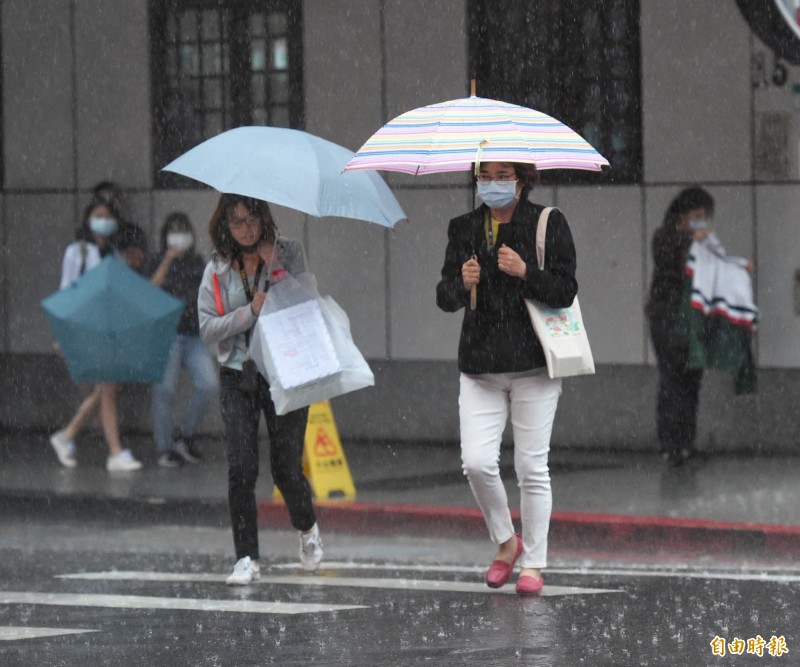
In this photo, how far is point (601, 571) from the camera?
9703 mm

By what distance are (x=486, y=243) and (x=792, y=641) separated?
212 cm

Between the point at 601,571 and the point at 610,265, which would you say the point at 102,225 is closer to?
the point at 610,265

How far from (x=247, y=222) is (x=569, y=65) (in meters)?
5.99

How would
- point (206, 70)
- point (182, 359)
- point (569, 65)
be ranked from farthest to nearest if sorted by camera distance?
point (206, 70) → point (569, 65) → point (182, 359)

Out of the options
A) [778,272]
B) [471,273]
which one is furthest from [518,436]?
[778,272]

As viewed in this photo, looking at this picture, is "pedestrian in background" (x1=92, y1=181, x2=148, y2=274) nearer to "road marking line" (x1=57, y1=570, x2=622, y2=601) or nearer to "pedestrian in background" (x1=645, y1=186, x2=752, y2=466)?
"pedestrian in background" (x1=645, y1=186, x2=752, y2=466)

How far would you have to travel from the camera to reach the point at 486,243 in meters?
8.57

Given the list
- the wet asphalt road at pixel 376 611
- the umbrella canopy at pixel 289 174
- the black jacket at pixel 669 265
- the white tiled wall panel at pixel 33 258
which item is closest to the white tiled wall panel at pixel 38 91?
the white tiled wall panel at pixel 33 258

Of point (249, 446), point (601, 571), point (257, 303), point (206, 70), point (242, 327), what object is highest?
point (206, 70)

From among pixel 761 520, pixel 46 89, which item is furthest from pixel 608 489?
pixel 46 89

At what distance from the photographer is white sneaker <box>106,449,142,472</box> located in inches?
559

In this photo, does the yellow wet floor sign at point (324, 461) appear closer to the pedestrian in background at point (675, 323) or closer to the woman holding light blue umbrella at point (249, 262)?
the pedestrian in background at point (675, 323)

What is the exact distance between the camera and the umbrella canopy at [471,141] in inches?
329

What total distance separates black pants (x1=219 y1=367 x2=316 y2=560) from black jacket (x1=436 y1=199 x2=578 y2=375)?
114 centimetres
